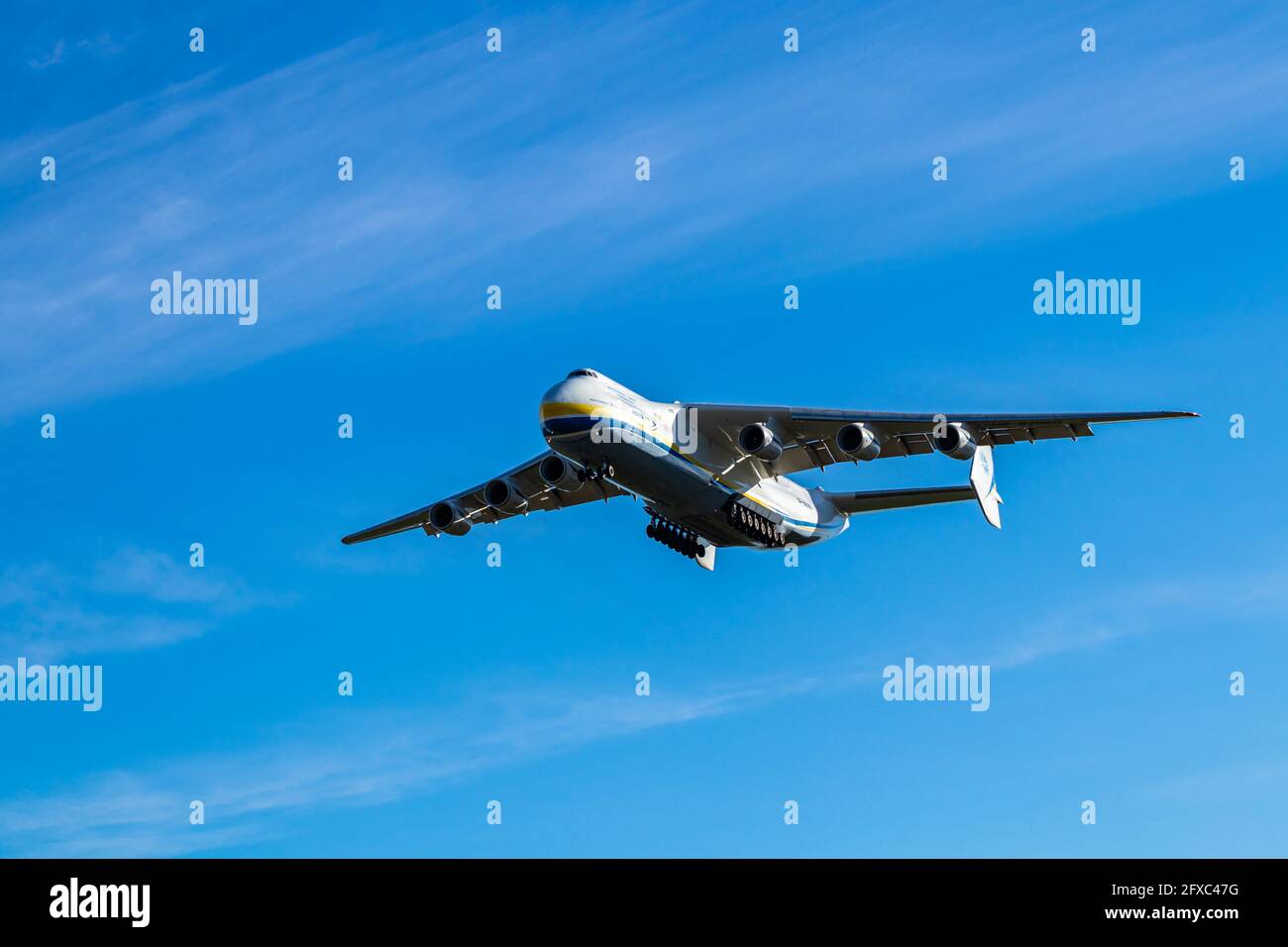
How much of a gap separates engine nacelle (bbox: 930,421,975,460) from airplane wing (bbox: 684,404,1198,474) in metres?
0.24

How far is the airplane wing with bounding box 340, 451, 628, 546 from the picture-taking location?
3356cm

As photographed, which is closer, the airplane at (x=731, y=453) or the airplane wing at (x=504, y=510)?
the airplane at (x=731, y=453)

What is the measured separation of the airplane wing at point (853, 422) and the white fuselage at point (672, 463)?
0.39 metres

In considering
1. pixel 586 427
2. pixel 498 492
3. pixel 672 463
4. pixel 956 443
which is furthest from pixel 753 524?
pixel 498 492

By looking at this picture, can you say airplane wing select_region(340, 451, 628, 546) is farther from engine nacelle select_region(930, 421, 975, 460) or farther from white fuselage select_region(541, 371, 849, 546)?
engine nacelle select_region(930, 421, 975, 460)

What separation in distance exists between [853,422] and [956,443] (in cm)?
196

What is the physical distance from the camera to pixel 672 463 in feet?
97.3

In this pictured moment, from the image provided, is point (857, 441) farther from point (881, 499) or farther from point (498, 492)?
point (498, 492)

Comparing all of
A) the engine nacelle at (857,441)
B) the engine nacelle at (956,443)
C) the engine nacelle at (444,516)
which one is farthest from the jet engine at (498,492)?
the engine nacelle at (956,443)

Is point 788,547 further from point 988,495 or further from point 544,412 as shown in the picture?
point 544,412

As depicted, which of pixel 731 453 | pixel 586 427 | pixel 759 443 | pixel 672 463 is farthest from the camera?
pixel 731 453

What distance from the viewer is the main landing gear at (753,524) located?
1217 inches

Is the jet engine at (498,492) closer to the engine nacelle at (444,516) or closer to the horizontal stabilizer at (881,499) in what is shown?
the engine nacelle at (444,516)
